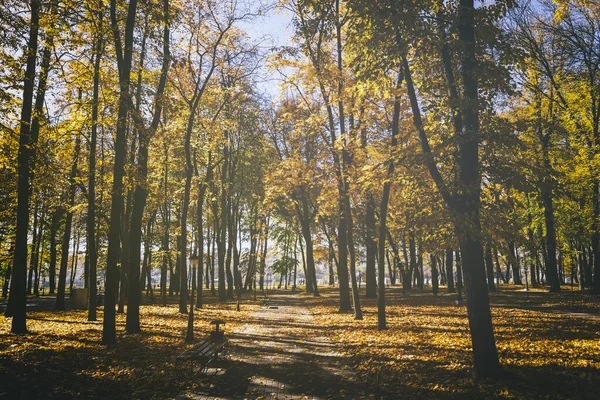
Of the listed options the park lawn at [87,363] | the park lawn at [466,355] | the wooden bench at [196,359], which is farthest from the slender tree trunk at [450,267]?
the wooden bench at [196,359]

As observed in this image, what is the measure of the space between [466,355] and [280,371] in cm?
421

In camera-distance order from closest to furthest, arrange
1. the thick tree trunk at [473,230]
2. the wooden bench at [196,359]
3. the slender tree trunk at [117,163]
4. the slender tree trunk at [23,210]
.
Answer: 1. the thick tree trunk at [473,230]
2. the wooden bench at [196,359]
3. the slender tree trunk at [117,163]
4. the slender tree trunk at [23,210]

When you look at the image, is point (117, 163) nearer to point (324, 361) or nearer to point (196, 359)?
point (196, 359)

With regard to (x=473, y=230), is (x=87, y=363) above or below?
below

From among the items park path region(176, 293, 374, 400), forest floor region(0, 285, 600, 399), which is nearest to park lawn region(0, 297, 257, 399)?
forest floor region(0, 285, 600, 399)

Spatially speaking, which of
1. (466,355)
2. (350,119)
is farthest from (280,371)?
(350,119)

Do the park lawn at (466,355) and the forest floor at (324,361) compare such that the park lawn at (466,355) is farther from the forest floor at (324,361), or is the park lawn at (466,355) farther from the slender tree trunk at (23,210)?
the slender tree trunk at (23,210)

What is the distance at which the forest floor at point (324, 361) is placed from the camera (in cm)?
661

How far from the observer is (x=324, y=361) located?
9141 mm

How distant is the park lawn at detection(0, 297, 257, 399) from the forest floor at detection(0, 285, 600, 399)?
0.7 inches

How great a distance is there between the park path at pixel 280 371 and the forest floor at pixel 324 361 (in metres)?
0.03

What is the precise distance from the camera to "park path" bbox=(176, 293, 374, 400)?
6.70 meters

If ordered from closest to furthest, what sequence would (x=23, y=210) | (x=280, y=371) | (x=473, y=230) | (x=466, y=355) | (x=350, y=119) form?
(x=473, y=230) < (x=280, y=371) < (x=466, y=355) < (x=23, y=210) < (x=350, y=119)

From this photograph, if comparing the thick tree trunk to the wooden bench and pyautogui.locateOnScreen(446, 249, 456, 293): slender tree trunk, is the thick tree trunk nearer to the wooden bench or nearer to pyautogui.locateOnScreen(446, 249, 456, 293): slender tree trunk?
the wooden bench
